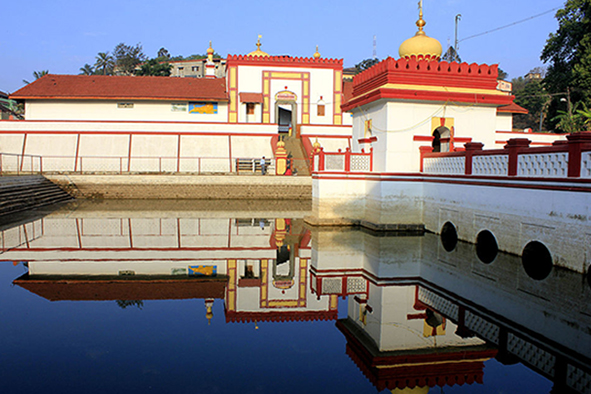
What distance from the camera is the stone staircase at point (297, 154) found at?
25875mm

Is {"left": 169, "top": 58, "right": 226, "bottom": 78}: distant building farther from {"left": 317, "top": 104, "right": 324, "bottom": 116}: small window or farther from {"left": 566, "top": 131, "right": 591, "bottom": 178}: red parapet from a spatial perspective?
{"left": 566, "top": 131, "right": 591, "bottom": 178}: red parapet

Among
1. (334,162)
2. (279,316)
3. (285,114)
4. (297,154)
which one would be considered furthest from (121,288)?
(285,114)

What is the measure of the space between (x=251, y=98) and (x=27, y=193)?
14361 mm

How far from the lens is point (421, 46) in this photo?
15156 millimetres

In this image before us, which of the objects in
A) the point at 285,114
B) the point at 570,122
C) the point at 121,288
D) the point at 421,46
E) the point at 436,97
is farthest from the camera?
the point at 285,114

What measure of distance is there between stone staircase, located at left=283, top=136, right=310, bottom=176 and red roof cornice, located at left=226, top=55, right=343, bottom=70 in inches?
189

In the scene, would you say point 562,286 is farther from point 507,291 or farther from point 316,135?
point 316,135

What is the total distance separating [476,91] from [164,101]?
66.3ft

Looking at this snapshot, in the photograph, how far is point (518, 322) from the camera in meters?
6.22

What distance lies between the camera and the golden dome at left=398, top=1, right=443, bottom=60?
15.1 metres

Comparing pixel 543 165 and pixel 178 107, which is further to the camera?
pixel 178 107

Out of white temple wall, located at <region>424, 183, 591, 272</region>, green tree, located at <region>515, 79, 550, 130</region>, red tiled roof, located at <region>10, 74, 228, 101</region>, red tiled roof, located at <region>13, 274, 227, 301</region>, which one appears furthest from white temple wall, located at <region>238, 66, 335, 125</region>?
green tree, located at <region>515, 79, 550, 130</region>

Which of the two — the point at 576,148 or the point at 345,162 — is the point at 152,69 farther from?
the point at 576,148

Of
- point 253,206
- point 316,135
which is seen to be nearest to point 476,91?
point 253,206
